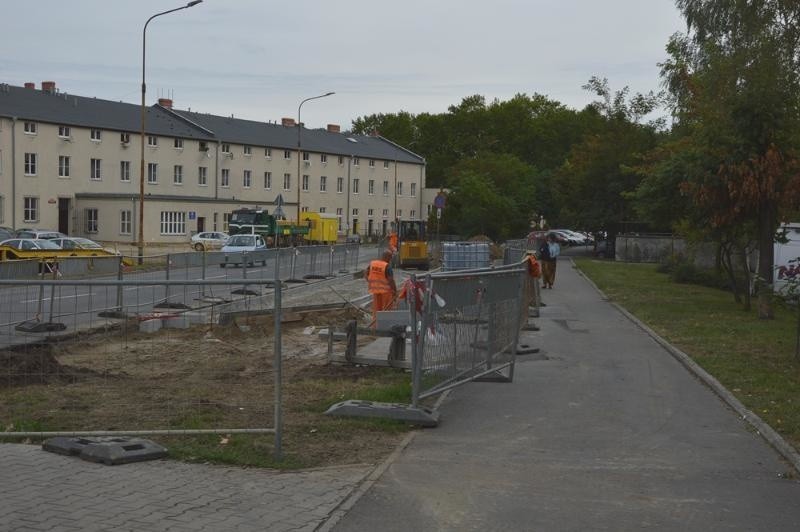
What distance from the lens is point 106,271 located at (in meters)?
20.6

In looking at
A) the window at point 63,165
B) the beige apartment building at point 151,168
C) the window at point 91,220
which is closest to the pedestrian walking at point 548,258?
the beige apartment building at point 151,168

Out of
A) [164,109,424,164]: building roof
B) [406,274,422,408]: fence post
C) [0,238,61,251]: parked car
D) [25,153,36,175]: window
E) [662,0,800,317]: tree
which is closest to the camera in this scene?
[406,274,422,408]: fence post

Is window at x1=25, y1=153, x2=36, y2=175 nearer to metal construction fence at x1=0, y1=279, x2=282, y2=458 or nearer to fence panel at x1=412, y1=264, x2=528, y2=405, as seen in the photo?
fence panel at x1=412, y1=264, x2=528, y2=405

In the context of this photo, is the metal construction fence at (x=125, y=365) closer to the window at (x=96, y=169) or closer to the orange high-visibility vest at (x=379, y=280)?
the orange high-visibility vest at (x=379, y=280)

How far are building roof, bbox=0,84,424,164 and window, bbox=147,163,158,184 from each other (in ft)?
8.05

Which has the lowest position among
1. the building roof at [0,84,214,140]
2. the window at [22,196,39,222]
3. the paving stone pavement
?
the paving stone pavement

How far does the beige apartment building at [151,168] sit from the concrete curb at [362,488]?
5827 centimetres

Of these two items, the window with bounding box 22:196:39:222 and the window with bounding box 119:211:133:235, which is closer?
the window with bounding box 22:196:39:222

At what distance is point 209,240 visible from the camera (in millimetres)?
60750

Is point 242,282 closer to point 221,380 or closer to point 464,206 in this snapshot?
point 221,380

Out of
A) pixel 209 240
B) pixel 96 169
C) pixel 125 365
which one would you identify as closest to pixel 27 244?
pixel 209 240

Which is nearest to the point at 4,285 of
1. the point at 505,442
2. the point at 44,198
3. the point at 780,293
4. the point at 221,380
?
the point at 221,380

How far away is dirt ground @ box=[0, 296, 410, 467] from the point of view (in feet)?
26.8

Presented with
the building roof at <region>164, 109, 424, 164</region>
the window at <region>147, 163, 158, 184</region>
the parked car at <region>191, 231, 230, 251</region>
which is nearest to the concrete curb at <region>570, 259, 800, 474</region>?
the parked car at <region>191, 231, 230, 251</region>
